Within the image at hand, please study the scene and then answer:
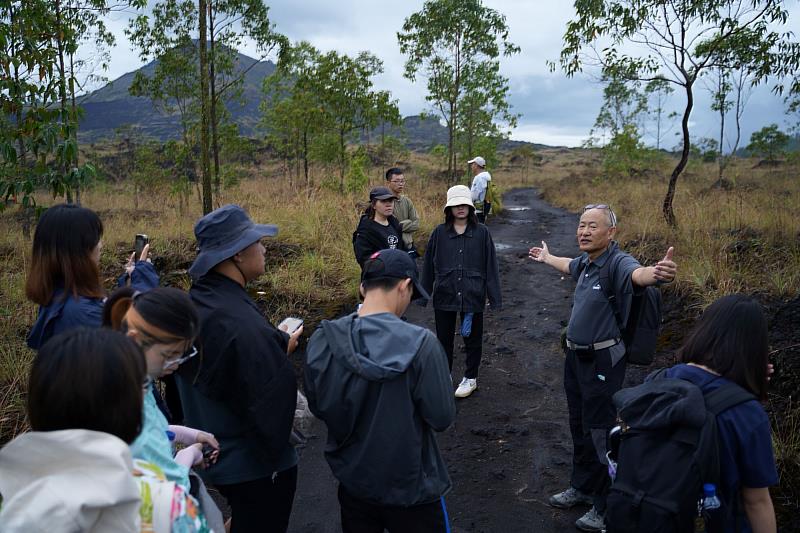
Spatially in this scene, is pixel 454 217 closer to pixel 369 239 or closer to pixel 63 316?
pixel 369 239

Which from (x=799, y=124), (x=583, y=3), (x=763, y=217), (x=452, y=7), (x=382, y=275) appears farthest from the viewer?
(x=799, y=124)

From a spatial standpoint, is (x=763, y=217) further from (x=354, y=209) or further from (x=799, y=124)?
(x=799, y=124)

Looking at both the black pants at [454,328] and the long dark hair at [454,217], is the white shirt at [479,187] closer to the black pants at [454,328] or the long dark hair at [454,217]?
the long dark hair at [454,217]

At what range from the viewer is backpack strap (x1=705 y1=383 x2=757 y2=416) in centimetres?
193

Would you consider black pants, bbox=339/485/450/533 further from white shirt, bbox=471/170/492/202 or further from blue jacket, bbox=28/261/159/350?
white shirt, bbox=471/170/492/202

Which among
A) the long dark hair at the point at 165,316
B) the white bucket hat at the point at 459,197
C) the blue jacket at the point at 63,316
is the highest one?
the white bucket hat at the point at 459,197

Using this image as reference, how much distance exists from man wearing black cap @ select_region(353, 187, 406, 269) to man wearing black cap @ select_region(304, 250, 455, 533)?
3084 mm

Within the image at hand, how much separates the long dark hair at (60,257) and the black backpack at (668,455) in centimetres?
225

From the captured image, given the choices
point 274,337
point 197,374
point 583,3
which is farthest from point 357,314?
point 583,3

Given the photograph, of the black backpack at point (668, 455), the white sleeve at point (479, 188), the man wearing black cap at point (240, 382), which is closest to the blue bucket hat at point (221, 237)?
the man wearing black cap at point (240, 382)

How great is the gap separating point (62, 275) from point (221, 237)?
2.27 ft

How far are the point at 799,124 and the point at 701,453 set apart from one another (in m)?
28.5

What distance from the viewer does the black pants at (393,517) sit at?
6.97ft

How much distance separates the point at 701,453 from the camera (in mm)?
1877
